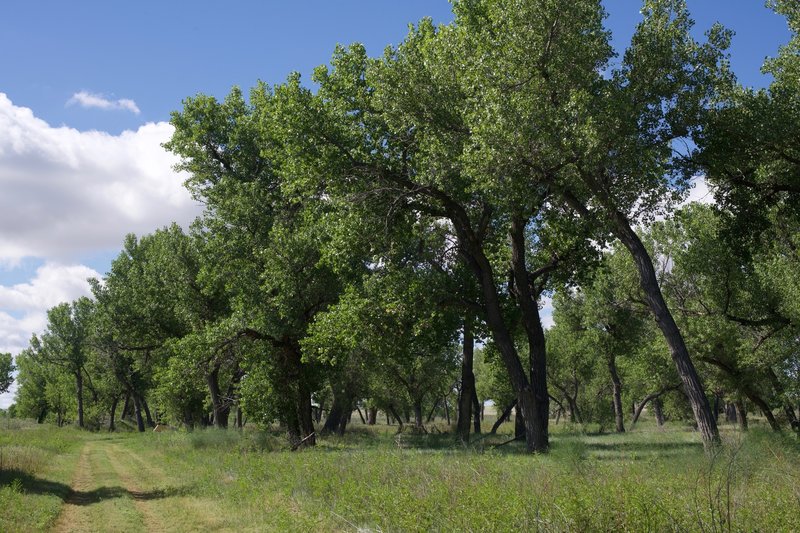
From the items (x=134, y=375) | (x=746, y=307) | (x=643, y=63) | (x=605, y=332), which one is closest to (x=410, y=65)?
(x=643, y=63)

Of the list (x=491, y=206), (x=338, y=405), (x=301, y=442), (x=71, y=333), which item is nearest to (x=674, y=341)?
(x=491, y=206)

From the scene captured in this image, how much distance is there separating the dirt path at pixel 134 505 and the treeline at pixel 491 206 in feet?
20.8

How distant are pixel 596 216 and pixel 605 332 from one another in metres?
33.5

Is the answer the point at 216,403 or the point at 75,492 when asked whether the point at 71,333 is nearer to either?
the point at 216,403

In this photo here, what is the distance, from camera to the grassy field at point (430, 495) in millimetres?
7629

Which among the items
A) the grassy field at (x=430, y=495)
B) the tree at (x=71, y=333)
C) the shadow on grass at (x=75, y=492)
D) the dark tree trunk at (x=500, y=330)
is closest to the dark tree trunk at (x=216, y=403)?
the grassy field at (x=430, y=495)

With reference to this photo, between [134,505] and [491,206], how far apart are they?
14.7 meters

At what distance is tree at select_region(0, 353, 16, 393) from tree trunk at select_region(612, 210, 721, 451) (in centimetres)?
12759

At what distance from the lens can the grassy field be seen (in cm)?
763

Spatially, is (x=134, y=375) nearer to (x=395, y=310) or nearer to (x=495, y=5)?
(x=395, y=310)

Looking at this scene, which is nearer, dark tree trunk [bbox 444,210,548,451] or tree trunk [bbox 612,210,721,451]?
tree trunk [bbox 612,210,721,451]

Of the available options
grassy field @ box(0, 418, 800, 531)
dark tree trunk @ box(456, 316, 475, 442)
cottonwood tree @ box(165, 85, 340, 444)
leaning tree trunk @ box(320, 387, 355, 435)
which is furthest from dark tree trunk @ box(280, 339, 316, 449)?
leaning tree trunk @ box(320, 387, 355, 435)

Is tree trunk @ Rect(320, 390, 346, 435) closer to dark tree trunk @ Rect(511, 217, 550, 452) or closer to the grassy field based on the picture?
the grassy field

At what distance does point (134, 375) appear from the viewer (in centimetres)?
6222
